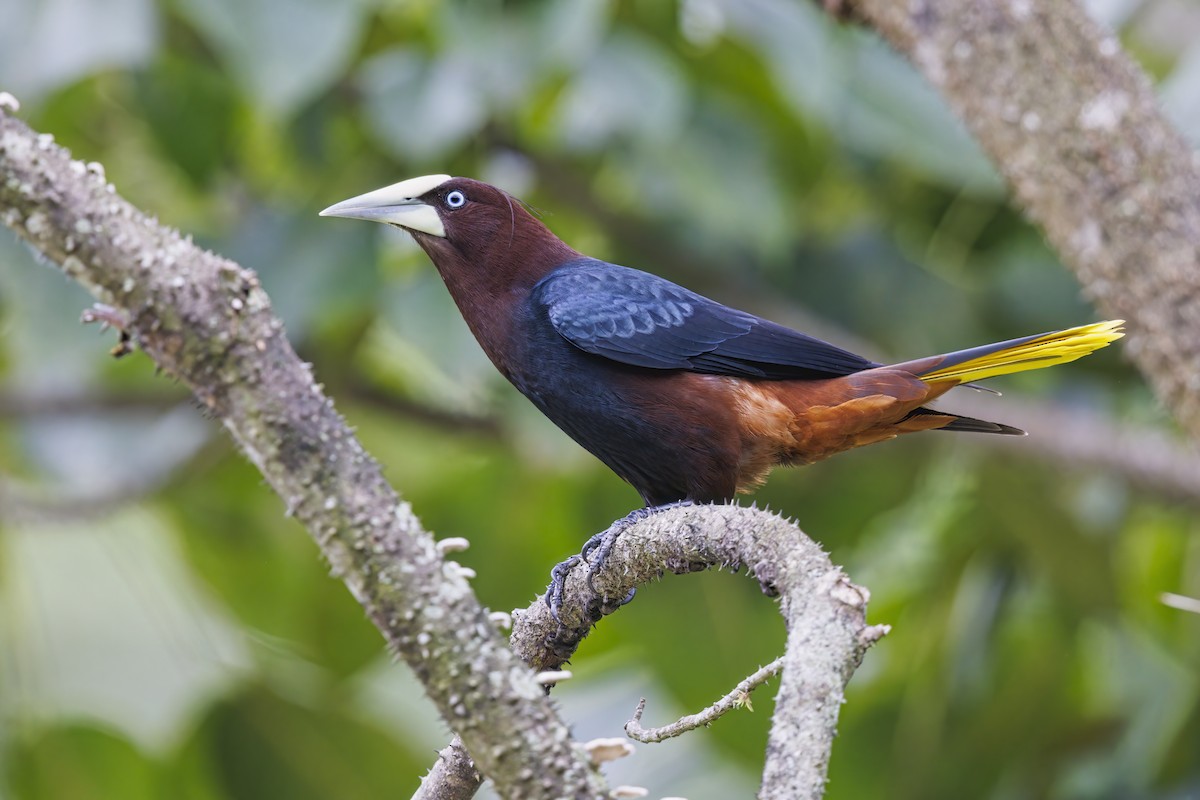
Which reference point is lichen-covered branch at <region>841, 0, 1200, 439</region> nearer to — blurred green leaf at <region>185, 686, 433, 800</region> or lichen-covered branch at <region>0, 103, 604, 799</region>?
lichen-covered branch at <region>0, 103, 604, 799</region>

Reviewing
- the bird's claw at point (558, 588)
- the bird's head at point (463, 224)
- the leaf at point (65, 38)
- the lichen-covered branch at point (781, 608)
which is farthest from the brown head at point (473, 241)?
the leaf at point (65, 38)

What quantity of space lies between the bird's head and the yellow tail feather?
2.87ft

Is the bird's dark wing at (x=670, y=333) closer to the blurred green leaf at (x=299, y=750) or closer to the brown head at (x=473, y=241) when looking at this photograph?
the brown head at (x=473, y=241)

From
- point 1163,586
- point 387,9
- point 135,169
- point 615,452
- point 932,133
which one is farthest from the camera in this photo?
point 1163,586

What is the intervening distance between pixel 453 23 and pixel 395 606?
241 cm

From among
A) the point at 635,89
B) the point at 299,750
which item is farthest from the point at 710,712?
the point at 299,750

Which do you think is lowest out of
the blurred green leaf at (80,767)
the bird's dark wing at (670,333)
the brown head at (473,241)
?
the blurred green leaf at (80,767)

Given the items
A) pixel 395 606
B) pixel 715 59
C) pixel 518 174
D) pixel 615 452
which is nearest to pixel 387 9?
pixel 518 174

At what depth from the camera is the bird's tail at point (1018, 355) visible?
2.28m

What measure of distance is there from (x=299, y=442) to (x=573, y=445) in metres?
2.48

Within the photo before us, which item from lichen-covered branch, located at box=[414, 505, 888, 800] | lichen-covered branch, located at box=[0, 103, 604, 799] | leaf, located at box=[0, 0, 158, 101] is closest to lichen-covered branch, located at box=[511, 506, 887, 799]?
lichen-covered branch, located at box=[414, 505, 888, 800]

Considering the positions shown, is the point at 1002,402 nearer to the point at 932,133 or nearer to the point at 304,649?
the point at 932,133

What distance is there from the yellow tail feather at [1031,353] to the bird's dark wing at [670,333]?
→ 23 cm

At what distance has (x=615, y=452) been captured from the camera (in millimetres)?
2619
